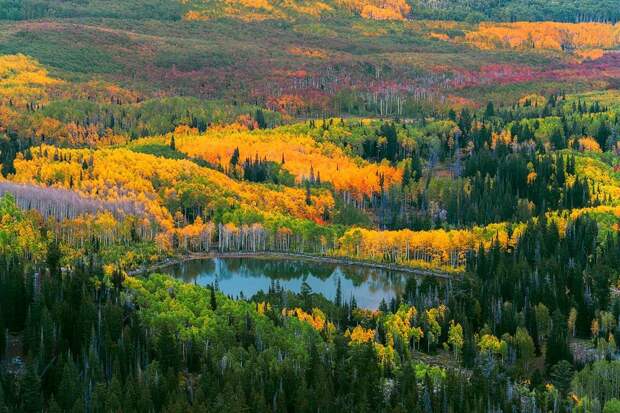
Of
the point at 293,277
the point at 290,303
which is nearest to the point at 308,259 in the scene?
the point at 293,277

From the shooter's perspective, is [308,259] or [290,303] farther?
[308,259]

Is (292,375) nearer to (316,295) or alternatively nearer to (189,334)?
(189,334)

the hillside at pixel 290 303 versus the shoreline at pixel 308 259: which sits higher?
the hillside at pixel 290 303

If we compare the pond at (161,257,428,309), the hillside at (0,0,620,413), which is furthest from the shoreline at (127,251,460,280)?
the pond at (161,257,428,309)

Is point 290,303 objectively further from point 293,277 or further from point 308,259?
point 308,259

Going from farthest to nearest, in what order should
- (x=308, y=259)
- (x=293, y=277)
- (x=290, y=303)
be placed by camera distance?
1. (x=308, y=259)
2. (x=293, y=277)
3. (x=290, y=303)

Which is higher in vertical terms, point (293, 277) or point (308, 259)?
point (293, 277)

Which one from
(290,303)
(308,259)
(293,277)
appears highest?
(290,303)

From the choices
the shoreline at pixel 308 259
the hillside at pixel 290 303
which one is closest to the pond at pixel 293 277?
the hillside at pixel 290 303

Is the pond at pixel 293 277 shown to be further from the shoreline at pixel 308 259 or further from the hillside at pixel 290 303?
the shoreline at pixel 308 259

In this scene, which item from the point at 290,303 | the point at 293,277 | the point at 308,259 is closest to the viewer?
the point at 290,303
